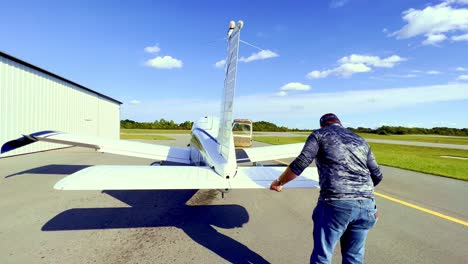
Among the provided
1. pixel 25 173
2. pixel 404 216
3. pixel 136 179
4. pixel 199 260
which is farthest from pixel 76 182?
pixel 25 173

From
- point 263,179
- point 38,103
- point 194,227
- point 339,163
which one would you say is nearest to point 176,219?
point 194,227

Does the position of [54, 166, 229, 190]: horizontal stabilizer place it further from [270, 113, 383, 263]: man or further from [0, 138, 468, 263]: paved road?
[270, 113, 383, 263]: man

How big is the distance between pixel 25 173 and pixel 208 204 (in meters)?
7.43

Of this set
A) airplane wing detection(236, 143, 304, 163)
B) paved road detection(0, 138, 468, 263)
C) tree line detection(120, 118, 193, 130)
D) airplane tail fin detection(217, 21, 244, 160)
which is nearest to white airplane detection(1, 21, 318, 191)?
airplane tail fin detection(217, 21, 244, 160)

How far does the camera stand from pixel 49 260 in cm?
349

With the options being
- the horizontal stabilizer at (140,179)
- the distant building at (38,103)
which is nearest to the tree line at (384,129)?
the distant building at (38,103)

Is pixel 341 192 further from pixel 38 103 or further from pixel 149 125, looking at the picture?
pixel 149 125

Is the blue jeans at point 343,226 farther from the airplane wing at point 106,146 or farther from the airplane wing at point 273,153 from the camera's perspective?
the airplane wing at point 106,146

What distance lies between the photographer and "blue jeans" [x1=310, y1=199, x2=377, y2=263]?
2.70m

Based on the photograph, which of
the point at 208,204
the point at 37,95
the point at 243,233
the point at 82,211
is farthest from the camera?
the point at 37,95

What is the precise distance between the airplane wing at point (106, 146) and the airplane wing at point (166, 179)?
427 centimetres

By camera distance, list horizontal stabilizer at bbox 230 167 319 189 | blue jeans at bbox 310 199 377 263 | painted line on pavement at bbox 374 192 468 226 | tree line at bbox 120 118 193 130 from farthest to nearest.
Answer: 1. tree line at bbox 120 118 193 130
2. painted line on pavement at bbox 374 192 468 226
3. horizontal stabilizer at bbox 230 167 319 189
4. blue jeans at bbox 310 199 377 263

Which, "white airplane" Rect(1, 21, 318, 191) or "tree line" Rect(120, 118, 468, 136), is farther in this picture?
"tree line" Rect(120, 118, 468, 136)

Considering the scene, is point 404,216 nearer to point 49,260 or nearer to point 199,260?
point 199,260
